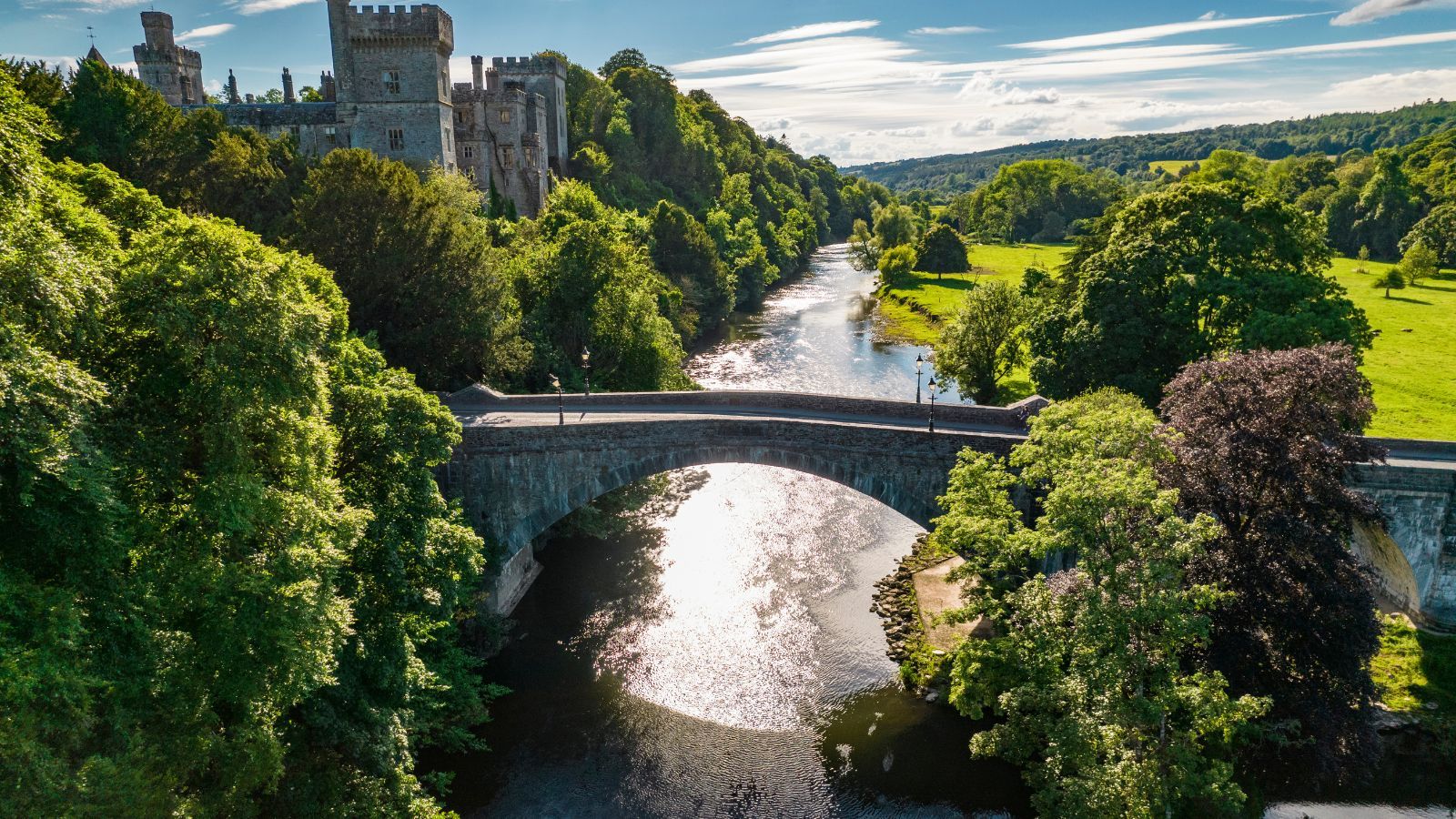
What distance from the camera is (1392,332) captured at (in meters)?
58.7

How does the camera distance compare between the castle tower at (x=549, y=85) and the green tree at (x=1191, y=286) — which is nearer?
the green tree at (x=1191, y=286)

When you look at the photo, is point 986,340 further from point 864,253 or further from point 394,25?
point 864,253

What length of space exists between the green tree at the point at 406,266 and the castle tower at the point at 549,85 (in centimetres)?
3532

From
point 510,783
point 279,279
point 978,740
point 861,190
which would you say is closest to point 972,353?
point 978,740

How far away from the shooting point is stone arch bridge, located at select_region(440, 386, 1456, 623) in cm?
2553

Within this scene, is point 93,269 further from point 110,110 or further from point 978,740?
point 110,110

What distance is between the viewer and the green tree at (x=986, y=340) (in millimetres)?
47250

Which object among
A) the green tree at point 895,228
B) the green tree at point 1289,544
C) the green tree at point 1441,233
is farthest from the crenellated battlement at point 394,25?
the green tree at point 1441,233

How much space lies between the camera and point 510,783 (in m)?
22.7

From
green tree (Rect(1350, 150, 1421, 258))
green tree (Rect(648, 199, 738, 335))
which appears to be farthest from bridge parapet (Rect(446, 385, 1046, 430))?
green tree (Rect(1350, 150, 1421, 258))

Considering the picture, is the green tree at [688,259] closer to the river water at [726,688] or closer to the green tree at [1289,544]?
the river water at [726,688]

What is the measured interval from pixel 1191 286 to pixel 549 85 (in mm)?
55409

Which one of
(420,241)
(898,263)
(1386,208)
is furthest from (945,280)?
(420,241)

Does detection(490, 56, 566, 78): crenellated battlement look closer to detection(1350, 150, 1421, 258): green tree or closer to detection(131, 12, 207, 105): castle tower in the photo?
detection(131, 12, 207, 105): castle tower
